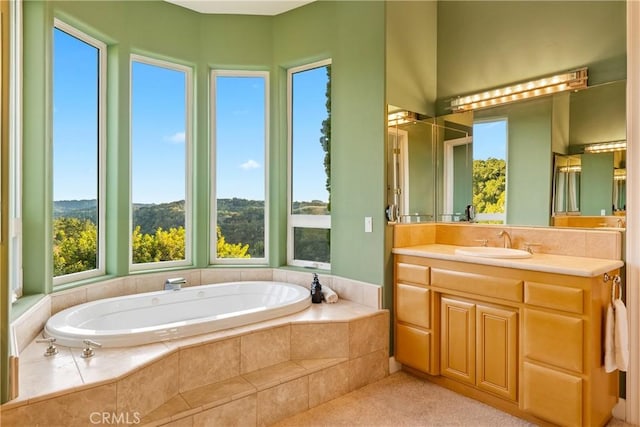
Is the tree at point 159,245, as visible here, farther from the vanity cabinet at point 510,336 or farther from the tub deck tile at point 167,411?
the vanity cabinet at point 510,336

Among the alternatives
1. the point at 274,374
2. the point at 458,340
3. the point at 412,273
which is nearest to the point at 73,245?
the point at 274,374

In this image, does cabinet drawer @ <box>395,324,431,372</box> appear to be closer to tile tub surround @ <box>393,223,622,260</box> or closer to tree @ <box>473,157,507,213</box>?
tile tub surround @ <box>393,223,622,260</box>

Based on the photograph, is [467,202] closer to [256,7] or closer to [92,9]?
[256,7]

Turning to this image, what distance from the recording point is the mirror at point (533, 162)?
2361 millimetres

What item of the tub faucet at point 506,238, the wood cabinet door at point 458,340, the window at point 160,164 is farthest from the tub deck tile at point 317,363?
the window at point 160,164

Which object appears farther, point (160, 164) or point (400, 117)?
point (160, 164)

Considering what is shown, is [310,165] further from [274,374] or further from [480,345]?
[480,345]

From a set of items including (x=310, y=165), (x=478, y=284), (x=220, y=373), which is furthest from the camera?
(x=310, y=165)

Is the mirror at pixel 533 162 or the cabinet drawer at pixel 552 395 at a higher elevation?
the mirror at pixel 533 162

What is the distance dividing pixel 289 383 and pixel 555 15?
296 centimetres

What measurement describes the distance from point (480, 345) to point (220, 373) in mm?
1594

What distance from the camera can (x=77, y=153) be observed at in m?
2.93

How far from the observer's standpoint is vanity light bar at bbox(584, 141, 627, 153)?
229 centimetres

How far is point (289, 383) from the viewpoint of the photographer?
90.7 inches
